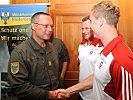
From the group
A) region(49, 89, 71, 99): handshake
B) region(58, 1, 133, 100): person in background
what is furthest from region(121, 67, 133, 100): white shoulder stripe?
region(49, 89, 71, 99): handshake

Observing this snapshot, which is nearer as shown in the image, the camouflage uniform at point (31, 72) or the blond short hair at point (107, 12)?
the blond short hair at point (107, 12)

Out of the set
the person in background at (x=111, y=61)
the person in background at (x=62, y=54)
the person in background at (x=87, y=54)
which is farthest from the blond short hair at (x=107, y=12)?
the person in background at (x=62, y=54)

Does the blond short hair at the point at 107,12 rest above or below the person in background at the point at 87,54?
above

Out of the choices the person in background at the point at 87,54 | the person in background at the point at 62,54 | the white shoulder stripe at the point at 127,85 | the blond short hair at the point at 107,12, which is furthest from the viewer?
the person in background at the point at 62,54

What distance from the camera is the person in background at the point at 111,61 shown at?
1.57 meters

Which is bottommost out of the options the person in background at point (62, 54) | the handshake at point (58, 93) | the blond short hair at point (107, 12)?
the handshake at point (58, 93)

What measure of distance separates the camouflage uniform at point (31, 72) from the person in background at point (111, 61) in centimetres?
61

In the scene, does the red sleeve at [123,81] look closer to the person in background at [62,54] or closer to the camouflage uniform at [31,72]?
the camouflage uniform at [31,72]

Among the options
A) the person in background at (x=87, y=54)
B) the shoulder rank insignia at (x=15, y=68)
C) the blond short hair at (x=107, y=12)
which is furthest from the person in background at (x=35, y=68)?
the blond short hair at (x=107, y=12)

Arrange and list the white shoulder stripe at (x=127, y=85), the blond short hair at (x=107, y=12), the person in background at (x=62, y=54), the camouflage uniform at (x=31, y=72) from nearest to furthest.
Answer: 1. the white shoulder stripe at (x=127, y=85)
2. the blond short hair at (x=107, y=12)
3. the camouflage uniform at (x=31, y=72)
4. the person in background at (x=62, y=54)

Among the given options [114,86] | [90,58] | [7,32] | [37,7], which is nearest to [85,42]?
[90,58]

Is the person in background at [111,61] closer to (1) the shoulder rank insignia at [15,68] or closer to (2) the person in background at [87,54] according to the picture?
(1) the shoulder rank insignia at [15,68]

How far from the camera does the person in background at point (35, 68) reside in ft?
7.14

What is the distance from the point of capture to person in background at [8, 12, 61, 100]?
218 cm
